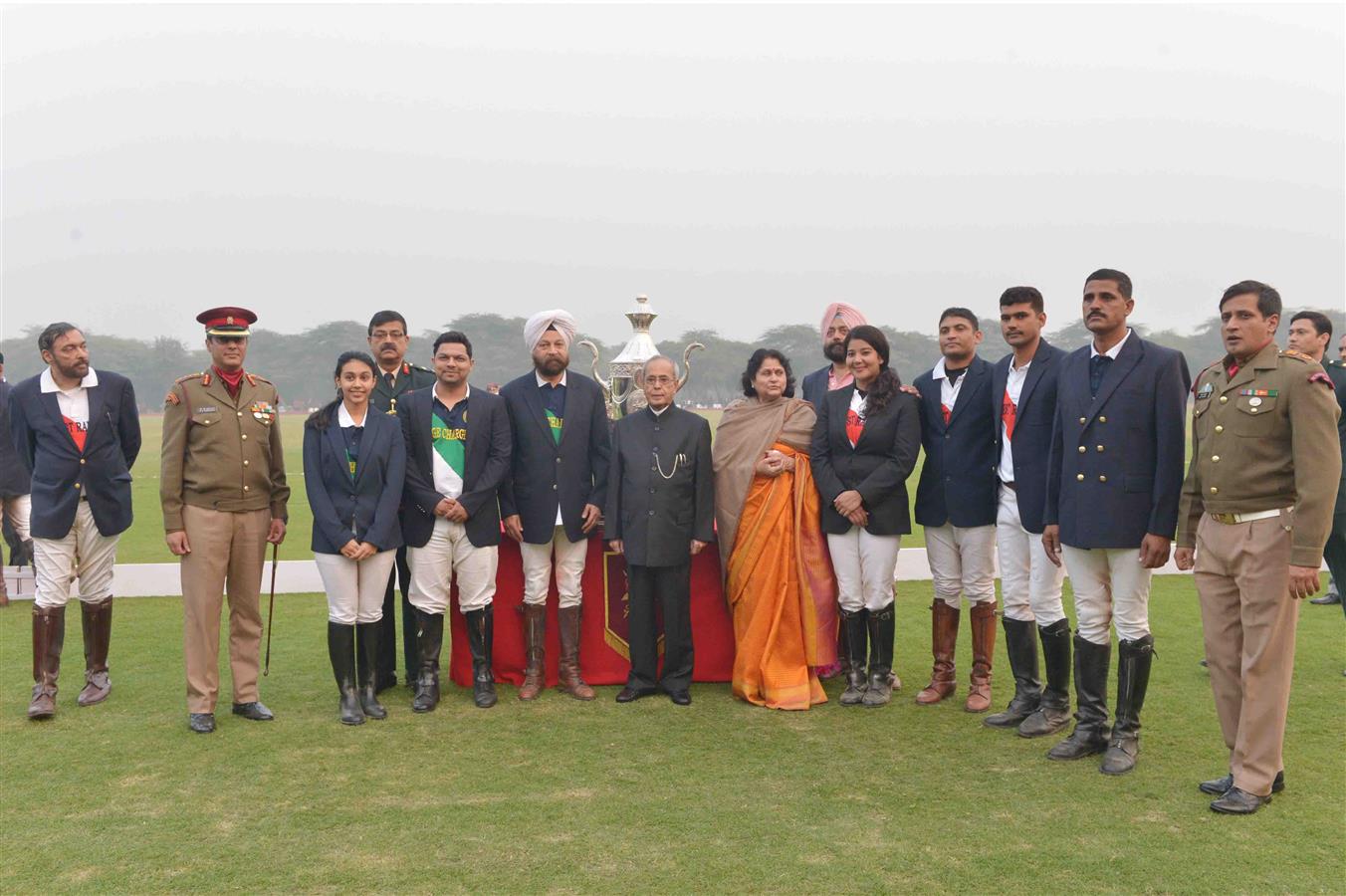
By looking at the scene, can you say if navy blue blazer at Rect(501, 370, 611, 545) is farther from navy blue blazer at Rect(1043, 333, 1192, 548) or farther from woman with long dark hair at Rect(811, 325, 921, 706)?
navy blue blazer at Rect(1043, 333, 1192, 548)

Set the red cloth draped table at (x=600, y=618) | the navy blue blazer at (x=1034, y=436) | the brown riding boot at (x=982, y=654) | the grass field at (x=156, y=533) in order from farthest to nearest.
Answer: the grass field at (x=156, y=533)
the red cloth draped table at (x=600, y=618)
the brown riding boot at (x=982, y=654)
the navy blue blazer at (x=1034, y=436)

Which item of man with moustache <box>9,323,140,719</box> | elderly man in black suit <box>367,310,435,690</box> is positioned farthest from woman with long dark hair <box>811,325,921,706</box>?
man with moustache <box>9,323,140,719</box>

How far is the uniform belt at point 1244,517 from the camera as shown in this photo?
11.4 feet

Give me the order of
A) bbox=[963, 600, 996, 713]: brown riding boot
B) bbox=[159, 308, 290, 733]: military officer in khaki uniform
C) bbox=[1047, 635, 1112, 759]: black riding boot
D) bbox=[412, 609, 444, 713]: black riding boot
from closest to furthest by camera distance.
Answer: bbox=[1047, 635, 1112, 759]: black riding boot, bbox=[159, 308, 290, 733]: military officer in khaki uniform, bbox=[963, 600, 996, 713]: brown riding boot, bbox=[412, 609, 444, 713]: black riding boot

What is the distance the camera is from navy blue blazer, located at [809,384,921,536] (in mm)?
4805

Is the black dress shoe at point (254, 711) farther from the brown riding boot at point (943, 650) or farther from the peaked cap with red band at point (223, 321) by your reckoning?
the brown riding boot at point (943, 650)

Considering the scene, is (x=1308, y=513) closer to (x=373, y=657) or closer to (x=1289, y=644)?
(x=1289, y=644)

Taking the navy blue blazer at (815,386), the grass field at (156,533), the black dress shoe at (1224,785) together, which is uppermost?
the navy blue blazer at (815,386)

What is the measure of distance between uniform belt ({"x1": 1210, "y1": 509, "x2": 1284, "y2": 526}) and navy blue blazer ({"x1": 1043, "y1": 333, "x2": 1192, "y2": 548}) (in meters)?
0.22

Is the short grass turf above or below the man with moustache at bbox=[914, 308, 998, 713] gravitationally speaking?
below

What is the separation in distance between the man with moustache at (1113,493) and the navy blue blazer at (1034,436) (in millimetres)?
152

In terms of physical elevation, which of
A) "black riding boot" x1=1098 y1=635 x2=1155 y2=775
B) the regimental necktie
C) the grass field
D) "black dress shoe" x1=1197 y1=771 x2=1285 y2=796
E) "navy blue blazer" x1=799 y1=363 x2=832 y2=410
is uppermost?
the regimental necktie

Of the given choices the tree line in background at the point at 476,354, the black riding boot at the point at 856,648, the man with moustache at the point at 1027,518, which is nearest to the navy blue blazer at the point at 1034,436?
the man with moustache at the point at 1027,518

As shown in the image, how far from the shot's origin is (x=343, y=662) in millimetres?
4660
